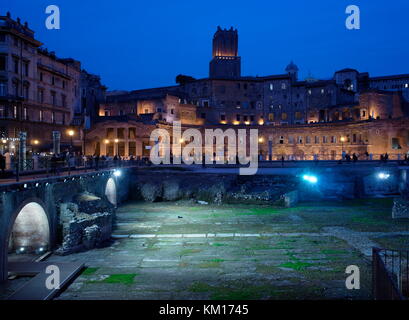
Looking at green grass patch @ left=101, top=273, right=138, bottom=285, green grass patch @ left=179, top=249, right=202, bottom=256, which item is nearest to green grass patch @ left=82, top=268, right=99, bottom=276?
green grass patch @ left=101, top=273, right=138, bottom=285

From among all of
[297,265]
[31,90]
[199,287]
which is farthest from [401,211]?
[31,90]

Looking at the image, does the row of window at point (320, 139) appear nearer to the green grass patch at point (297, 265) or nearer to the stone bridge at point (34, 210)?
the stone bridge at point (34, 210)

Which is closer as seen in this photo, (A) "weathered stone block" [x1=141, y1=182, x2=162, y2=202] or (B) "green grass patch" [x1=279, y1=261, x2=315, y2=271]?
(B) "green grass patch" [x1=279, y1=261, x2=315, y2=271]

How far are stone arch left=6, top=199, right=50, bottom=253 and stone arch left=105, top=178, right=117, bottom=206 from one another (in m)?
14.5

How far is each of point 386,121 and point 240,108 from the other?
30.0 metres

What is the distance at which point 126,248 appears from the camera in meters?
21.0

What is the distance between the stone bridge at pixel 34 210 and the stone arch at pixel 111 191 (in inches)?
290

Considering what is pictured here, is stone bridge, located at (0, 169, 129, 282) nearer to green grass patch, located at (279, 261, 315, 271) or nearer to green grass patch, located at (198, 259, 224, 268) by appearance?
green grass patch, located at (198, 259, 224, 268)

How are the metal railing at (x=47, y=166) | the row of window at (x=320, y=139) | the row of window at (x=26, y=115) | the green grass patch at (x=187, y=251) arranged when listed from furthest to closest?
the row of window at (x=320, y=139) → the row of window at (x=26, y=115) → the metal railing at (x=47, y=166) → the green grass patch at (x=187, y=251)

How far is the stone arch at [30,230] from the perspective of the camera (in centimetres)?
2039

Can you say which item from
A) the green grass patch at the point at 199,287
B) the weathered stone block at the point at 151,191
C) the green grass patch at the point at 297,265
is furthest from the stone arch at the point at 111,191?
the green grass patch at the point at 297,265

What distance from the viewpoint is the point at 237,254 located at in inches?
762

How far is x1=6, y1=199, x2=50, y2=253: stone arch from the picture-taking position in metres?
20.4
